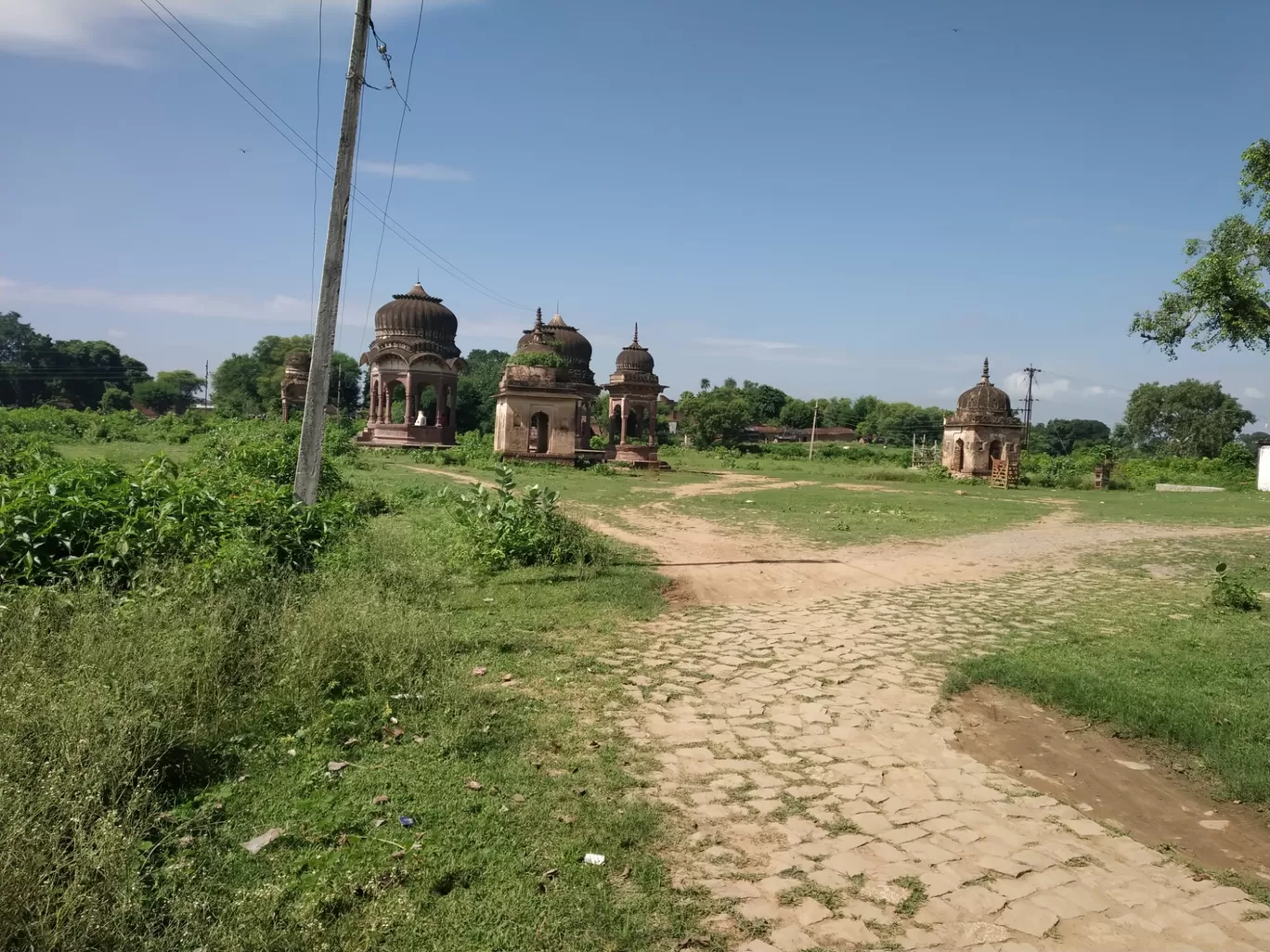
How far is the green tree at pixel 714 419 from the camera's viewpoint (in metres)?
50.5

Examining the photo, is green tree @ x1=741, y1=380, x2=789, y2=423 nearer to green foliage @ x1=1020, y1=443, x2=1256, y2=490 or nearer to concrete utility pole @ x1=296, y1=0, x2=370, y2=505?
green foliage @ x1=1020, y1=443, x2=1256, y2=490

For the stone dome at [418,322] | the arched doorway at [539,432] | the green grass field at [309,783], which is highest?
the stone dome at [418,322]

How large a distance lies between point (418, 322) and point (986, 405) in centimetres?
2559

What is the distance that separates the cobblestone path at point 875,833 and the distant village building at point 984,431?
1153 inches

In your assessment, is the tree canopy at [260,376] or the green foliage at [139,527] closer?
the green foliage at [139,527]

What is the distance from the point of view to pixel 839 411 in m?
85.8

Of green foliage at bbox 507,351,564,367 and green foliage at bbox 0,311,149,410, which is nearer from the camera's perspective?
green foliage at bbox 507,351,564,367

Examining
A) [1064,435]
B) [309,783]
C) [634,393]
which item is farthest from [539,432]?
[1064,435]

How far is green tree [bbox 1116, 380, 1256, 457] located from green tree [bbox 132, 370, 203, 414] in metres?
77.4

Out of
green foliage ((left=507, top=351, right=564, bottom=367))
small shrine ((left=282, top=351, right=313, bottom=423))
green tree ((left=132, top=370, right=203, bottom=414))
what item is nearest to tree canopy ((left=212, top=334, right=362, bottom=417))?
green tree ((left=132, top=370, right=203, bottom=414))

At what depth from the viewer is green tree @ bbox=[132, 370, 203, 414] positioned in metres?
71.2

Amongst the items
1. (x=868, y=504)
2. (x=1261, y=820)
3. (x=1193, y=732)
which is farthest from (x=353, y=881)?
(x=868, y=504)

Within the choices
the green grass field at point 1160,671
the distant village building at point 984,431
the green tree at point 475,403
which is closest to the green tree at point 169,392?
the green tree at point 475,403

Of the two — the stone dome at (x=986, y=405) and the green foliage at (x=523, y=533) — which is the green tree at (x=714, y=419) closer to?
the stone dome at (x=986, y=405)
